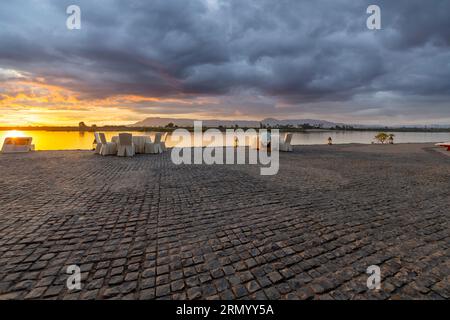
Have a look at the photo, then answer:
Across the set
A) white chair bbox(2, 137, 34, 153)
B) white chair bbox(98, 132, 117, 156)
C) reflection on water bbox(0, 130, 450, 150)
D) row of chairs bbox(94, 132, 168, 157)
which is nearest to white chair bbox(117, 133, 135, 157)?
row of chairs bbox(94, 132, 168, 157)

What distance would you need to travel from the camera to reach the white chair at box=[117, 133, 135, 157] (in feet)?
35.9

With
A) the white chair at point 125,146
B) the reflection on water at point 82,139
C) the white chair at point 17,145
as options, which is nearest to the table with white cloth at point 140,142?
the white chair at point 125,146

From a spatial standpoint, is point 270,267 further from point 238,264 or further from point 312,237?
point 312,237

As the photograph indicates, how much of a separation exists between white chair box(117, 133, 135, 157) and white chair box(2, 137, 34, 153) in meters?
5.56

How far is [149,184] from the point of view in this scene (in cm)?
548

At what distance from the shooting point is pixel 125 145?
438 inches

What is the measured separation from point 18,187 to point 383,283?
22.0 feet

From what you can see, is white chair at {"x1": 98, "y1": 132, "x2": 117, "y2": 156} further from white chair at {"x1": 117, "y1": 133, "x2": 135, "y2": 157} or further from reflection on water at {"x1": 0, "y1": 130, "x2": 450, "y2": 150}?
reflection on water at {"x1": 0, "y1": 130, "x2": 450, "y2": 150}

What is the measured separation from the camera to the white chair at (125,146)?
10.9 m

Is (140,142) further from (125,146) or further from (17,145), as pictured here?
(17,145)

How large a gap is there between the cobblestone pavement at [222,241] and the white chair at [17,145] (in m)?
9.16

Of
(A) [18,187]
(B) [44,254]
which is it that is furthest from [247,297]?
(A) [18,187]

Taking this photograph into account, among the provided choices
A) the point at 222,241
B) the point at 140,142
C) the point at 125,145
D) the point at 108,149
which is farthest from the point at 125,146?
the point at 222,241
